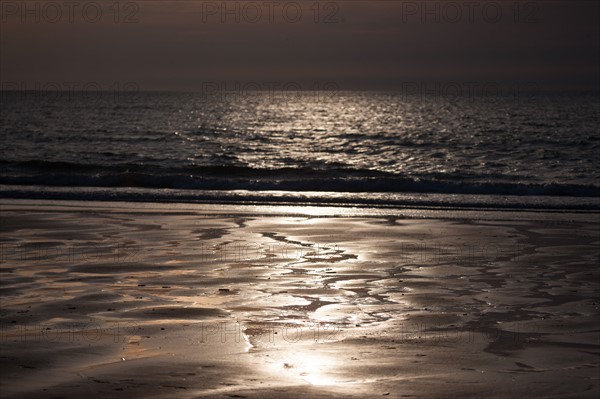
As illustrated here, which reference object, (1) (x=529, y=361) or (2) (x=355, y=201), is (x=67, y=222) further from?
(1) (x=529, y=361)

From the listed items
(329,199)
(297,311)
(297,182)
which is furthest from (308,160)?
(297,311)

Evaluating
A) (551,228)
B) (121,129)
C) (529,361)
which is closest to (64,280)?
(529,361)

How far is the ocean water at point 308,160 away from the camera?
25.1 meters

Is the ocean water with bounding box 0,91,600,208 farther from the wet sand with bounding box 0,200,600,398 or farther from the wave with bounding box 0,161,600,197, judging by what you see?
the wet sand with bounding box 0,200,600,398

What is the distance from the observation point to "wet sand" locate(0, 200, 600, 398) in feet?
22.1

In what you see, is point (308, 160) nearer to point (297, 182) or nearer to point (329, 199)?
point (297, 182)

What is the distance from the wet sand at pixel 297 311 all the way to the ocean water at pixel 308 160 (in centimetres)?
796

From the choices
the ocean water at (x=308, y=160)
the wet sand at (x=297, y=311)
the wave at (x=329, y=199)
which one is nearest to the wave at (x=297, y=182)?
the ocean water at (x=308, y=160)

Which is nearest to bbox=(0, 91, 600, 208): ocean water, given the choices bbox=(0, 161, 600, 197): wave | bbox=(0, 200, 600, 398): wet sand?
bbox=(0, 161, 600, 197): wave

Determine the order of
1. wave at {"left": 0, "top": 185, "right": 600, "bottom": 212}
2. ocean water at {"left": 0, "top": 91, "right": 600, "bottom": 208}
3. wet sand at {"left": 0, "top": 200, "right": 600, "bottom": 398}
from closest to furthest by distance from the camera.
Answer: wet sand at {"left": 0, "top": 200, "right": 600, "bottom": 398}
wave at {"left": 0, "top": 185, "right": 600, "bottom": 212}
ocean water at {"left": 0, "top": 91, "right": 600, "bottom": 208}

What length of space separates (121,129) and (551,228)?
167 ft

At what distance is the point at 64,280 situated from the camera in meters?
10.8

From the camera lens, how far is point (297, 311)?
9094mm

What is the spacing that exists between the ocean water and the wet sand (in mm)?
7964
